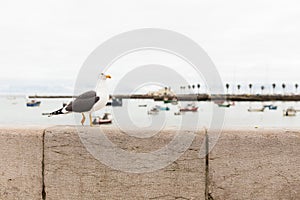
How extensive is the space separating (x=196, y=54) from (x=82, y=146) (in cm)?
216

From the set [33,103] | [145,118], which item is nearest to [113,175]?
[145,118]

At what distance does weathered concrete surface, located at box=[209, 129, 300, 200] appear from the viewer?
265cm

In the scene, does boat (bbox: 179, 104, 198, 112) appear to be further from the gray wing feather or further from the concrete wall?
Answer: the concrete wall

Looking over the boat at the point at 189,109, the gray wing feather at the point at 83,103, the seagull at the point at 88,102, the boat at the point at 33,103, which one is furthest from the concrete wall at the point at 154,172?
the boat at the point at 33,103

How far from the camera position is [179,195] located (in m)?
2.70

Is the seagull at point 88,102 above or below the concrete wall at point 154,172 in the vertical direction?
above

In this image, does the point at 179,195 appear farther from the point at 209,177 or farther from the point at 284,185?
the point at 284,185

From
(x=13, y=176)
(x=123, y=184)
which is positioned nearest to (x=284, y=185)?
(x=123, y=184)

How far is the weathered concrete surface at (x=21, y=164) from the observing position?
2766mm

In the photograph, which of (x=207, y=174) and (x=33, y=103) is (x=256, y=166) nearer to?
(x=207, y=174)

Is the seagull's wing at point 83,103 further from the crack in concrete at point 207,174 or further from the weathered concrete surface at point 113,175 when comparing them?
the crack in concrete at point 207,174

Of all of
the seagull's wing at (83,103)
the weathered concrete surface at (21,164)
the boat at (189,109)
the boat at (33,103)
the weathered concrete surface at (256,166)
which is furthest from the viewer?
the boat at (33,103)

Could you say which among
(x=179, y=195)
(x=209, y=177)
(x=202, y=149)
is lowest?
(x=179, y=195)

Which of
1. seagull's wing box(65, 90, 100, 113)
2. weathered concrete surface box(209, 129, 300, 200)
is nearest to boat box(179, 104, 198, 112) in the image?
seagull's wing box(65, 90, 100, 113)
